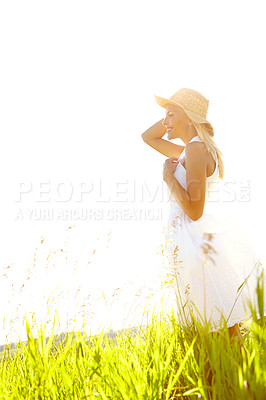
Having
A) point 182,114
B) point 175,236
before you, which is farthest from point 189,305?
point 182,114

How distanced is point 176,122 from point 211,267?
1.19 metres

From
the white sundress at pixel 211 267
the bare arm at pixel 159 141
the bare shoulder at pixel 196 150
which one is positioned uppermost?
the bare arm at pixel 159 141

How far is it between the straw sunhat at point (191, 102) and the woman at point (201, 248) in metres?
0.27

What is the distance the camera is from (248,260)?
265 centimetres

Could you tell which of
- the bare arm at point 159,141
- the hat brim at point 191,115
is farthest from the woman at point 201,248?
the bare arm at point 159,141

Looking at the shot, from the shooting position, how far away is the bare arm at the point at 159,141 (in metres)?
3.77

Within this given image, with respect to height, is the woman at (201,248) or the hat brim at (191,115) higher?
the hat brim at (191,115)

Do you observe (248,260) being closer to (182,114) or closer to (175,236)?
(175,236)

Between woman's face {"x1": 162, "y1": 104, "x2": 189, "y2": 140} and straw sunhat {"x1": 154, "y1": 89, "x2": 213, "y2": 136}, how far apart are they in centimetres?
5

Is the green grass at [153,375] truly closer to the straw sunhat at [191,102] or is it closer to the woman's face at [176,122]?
the woman's face at [176,122]

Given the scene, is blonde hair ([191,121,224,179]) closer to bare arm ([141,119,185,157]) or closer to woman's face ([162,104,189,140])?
woman's face ([162,104,189,140])

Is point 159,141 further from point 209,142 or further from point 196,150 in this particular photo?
point 196,150

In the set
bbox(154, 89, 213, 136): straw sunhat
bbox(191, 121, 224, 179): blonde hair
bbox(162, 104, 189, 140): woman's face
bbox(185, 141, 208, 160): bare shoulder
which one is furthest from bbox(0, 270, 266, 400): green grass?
bbox(154, 89, 213, 136): straw sunhat

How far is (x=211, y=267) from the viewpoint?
2600 mm
